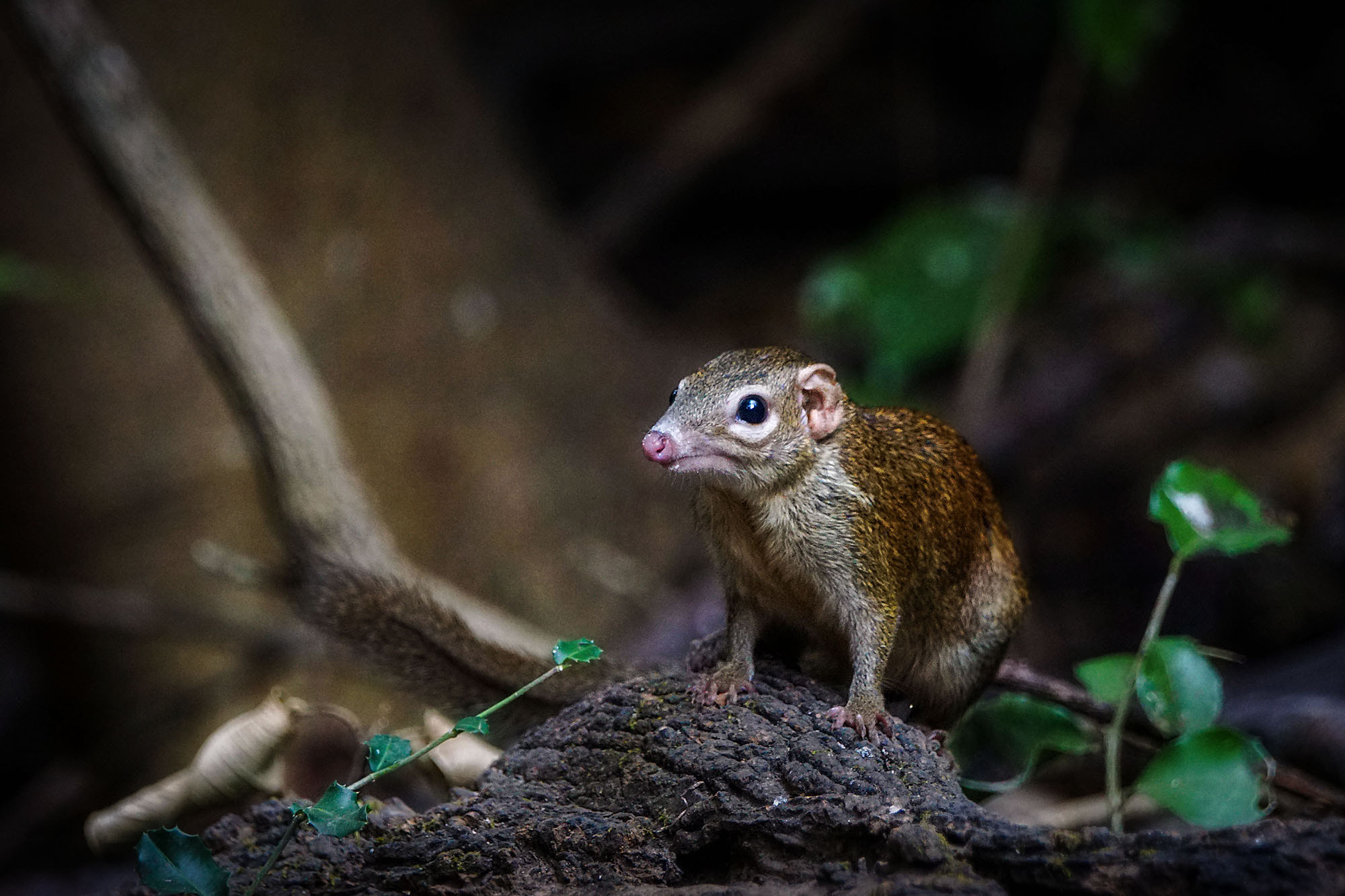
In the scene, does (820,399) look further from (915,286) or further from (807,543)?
(915,286)

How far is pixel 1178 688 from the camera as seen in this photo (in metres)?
3.01

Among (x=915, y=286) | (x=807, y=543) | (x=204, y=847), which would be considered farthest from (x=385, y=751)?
(x=915, y=286)

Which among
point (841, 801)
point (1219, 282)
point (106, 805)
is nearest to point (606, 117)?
point (1219, 282)

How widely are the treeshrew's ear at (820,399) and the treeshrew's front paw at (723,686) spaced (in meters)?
0.61

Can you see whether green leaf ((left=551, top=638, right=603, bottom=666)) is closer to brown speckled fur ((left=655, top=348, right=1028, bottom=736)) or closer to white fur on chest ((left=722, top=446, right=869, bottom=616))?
brown speckled fur ((left=655, top=348, right=1028, bottom=736))

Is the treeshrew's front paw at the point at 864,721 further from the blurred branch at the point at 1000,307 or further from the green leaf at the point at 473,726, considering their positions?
the blurred branch at the point at 1000,307

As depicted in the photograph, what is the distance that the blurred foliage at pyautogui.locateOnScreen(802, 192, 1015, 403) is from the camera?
6941mm

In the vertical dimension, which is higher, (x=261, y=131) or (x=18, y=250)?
(x=261, y=131)

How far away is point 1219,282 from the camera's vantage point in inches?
292

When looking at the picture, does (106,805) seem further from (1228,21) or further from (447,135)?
(1228,21)

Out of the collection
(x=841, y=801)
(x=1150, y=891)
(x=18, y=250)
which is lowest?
(x=1150, y=891)

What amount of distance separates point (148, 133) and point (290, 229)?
1.89 meters

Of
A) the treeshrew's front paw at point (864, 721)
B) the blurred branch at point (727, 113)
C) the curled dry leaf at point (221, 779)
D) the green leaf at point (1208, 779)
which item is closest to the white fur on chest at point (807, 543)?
the treeshrew's front paw at point (864, 721)

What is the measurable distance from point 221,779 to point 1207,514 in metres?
2.61
